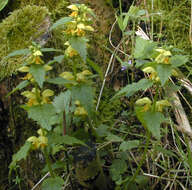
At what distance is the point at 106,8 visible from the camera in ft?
8.23

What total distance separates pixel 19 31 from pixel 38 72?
3.08 feet

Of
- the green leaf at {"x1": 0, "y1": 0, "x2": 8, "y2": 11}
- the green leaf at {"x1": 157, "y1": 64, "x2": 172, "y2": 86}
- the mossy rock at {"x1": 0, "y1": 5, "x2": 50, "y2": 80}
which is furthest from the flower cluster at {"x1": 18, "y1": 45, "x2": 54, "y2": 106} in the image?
the green leaf at {"x1": 0, "y1": 0, "x2": 8, "y2": 11}

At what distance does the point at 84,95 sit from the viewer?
1316 mm

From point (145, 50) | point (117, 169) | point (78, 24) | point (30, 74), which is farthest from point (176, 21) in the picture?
point (30, 74)

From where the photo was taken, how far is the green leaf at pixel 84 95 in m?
1.29

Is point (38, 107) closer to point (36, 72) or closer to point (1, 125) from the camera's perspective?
point (36, 72)

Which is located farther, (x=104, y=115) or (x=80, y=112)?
(x=104, y=115)

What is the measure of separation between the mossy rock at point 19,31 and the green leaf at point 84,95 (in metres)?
0.69

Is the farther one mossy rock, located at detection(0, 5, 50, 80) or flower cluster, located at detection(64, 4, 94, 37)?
mossy rock, located at detection(0, 5, 50, 80)

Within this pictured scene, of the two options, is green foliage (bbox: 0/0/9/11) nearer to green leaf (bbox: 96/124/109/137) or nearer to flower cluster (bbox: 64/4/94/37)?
flower cluster (bbox: 64/4/94/37)

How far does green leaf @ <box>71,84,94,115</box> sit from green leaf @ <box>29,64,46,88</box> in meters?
0.17

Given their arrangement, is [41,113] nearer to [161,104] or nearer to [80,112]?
[80,112]

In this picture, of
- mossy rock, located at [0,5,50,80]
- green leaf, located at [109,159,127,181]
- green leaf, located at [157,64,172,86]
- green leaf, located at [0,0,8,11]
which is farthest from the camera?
green leaf, located at [0,0,8,11]

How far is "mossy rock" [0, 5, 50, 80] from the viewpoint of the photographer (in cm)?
192
